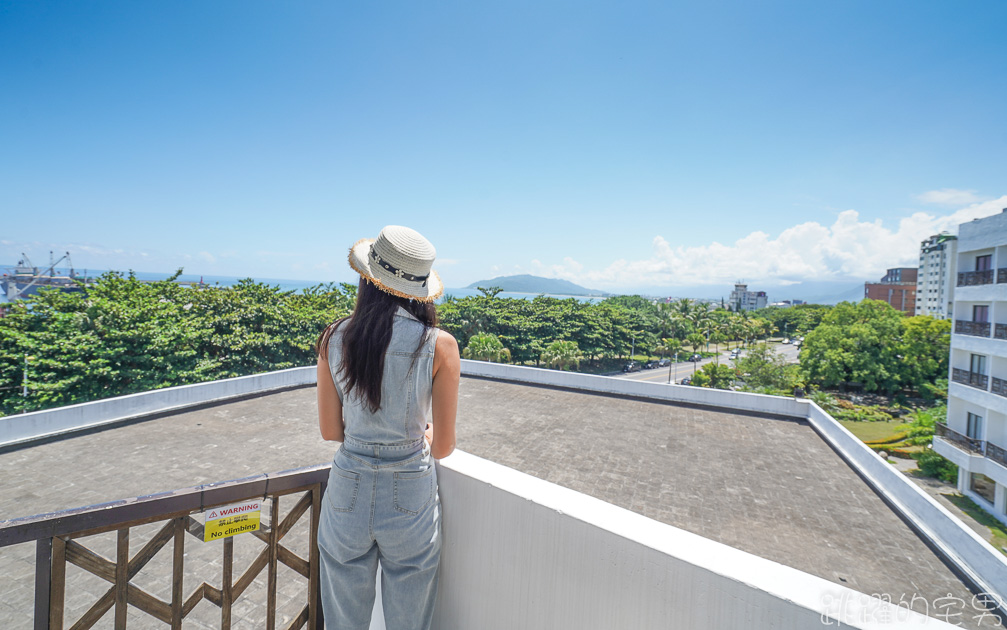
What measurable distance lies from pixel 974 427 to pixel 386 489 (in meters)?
22.0

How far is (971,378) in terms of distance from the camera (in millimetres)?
15203

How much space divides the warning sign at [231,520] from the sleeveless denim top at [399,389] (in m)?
0.49

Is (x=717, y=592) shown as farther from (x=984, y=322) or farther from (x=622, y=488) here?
(x=984, y=322)

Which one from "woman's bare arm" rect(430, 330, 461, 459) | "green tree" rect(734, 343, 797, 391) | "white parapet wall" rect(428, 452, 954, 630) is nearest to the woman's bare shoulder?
"woman's bare arm" rect(430, 330, 461, 459)

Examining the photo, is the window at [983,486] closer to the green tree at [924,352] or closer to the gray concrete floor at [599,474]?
the gray concrete floor at [599,474]

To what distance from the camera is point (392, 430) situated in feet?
4.58

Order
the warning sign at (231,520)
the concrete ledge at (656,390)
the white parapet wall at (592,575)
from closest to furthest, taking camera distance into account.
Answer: the white parapet wall at (592,575), the warning sign at (231,520), the concrete ledge at (656,390)

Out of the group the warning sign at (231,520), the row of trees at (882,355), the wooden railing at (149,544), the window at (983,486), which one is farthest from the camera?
the row of trees at (882,355)

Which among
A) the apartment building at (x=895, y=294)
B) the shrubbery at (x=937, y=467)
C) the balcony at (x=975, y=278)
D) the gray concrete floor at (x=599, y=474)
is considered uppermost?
the apartment building at (x=895, y=294)

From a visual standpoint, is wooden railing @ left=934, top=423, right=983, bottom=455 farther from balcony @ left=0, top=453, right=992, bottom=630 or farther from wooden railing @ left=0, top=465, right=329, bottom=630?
wooden railing @ left=0, top=465, right=329, bottom=630

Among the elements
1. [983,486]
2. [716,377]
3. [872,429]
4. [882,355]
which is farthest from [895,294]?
[983,486]

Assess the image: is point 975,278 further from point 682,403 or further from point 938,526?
point 938,526

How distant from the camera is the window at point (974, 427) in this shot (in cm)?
1526

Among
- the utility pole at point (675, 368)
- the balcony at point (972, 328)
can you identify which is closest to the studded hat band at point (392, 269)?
the balcony at point (972, 328)
